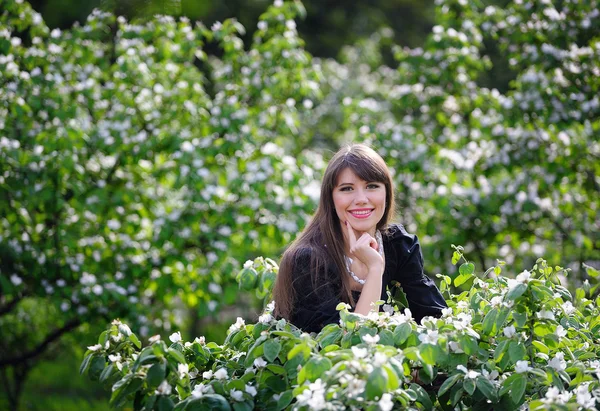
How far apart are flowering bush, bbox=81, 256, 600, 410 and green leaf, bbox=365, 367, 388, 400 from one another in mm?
51

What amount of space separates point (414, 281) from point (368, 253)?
0.36 metres

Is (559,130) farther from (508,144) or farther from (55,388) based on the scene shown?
(55,388)

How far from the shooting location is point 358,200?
2732 millimetres

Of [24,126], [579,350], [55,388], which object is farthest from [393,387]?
[55,388]

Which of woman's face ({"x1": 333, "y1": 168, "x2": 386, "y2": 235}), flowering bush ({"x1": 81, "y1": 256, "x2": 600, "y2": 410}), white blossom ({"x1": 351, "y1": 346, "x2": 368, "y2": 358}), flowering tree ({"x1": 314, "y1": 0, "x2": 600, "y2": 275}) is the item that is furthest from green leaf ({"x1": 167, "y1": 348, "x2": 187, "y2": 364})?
flowering tree ({"x1": 314, "y1": 0, "x2": 600, "y2": 275})

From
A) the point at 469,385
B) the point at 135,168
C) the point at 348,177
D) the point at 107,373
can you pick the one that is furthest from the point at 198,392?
the point at 135,168

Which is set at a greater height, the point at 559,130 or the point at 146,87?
the point at 146,87

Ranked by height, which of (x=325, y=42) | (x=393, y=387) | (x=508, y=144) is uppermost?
(x=325, y=42)

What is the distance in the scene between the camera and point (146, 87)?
492 cm

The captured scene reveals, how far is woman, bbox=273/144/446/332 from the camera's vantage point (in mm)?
2537

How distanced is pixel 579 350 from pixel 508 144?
3172 mm

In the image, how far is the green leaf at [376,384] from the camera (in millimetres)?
1662

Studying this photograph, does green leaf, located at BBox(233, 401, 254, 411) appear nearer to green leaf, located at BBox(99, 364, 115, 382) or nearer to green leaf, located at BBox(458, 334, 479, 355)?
green leaf, located at BBox(99, 364, 115, 382)

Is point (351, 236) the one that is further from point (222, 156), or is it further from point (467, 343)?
point (222, 156)
